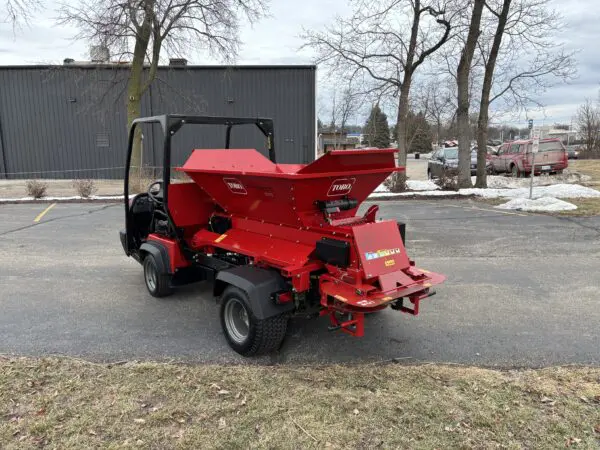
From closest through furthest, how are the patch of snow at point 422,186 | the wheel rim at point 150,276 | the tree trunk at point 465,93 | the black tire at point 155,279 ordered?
1. the black tire at point 155,279
2. the wheel rim at point 150,276
3. the tree trunk at point 465,93
4. the patch of snow at point 422,186

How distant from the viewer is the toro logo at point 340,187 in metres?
4.06

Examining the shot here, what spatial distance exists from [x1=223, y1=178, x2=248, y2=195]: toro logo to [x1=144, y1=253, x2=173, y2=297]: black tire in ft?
4.58

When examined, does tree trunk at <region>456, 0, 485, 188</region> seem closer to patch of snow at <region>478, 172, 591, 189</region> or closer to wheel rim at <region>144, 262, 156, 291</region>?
patch of snow at <region>478, 172, 591, 189</region>

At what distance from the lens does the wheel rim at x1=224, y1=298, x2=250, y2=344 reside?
4.11m

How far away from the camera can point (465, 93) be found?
1587cm

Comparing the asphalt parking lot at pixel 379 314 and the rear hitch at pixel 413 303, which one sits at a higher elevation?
the rear hitch at pixel 413 303

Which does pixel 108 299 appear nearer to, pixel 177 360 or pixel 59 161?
pixel 177 360

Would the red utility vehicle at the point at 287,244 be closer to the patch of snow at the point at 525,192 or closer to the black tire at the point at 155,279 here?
the black tire at the point at 155,279

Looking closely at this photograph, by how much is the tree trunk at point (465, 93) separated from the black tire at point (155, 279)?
13.2 m

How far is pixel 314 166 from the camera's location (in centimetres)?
371

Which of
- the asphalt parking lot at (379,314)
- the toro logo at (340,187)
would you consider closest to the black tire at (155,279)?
the asphalt parking lot at (379,314)

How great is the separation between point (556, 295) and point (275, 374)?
3777mm

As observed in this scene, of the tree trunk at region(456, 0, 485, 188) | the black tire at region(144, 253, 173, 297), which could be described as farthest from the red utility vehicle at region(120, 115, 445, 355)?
the tree trunk at region(456, 0, 485, 188)

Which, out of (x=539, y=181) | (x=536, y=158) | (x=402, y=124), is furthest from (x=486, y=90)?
(x=536, y=158)
